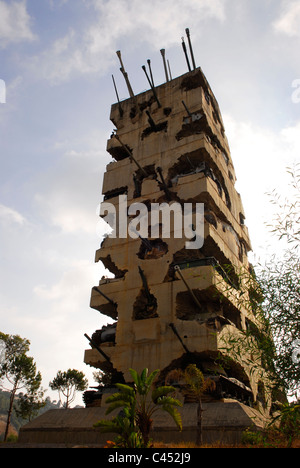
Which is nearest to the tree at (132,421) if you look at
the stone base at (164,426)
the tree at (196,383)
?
the tree at (196,383)

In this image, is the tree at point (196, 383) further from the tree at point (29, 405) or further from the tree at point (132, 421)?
the tree at point (29, 405)

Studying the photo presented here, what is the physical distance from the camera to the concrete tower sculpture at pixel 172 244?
24.0 m

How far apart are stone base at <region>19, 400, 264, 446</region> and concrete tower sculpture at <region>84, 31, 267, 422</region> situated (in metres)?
2.34

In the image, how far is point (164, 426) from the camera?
1891 cm

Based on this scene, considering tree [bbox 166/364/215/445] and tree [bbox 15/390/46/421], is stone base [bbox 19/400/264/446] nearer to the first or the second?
tree [bbox 166/364/215/445]

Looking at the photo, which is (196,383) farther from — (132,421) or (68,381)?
(68,381)

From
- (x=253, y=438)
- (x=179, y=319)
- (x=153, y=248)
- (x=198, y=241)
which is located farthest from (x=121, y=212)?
(x=253, y=438)

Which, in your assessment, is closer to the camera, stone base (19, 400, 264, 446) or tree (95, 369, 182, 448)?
tree (95, 369, 182, 448)

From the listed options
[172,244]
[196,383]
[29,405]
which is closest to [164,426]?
[196,383]

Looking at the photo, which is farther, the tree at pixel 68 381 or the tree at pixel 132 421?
the tree at pixel 68 381

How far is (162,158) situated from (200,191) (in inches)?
234

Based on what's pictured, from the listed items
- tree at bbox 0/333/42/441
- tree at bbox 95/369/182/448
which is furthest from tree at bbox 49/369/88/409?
tree at bbox 95/369/182/448

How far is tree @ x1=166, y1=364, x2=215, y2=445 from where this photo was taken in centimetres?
1683

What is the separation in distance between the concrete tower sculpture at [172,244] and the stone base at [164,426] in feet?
7.69
